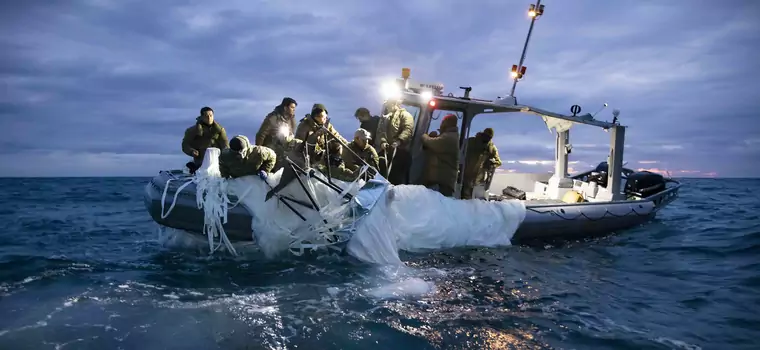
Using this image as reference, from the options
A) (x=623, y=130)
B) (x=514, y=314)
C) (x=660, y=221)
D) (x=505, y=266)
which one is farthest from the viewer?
(x=660, y=221)

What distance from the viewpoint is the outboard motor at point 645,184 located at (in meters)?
10.9

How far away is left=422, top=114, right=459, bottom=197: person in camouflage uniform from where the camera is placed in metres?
7.67

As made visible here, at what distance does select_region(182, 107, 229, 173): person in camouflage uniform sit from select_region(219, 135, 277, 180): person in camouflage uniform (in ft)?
3.78

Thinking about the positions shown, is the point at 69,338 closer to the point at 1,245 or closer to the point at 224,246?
the point at 224,246

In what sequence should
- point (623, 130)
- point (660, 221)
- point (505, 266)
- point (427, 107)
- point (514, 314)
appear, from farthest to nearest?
point (660, 221) < point (623, 130) < point (427, 107) < point (505, 266) < point (514, 314)

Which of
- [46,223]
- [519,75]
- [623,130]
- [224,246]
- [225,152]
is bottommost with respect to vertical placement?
[46,223]

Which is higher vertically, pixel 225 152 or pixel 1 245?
pixel 225 152

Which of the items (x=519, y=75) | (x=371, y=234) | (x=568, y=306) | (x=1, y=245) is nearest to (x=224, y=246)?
(x=371, y=234)

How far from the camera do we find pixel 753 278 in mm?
6395

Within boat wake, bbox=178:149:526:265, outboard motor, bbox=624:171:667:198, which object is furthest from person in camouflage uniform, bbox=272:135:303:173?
outboard motor, bbox=624:171:667:198

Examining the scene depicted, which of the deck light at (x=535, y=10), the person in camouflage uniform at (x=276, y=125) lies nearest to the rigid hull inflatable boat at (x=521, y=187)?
the deck light at (x=535, y=10)

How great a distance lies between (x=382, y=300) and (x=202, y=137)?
4165 mm

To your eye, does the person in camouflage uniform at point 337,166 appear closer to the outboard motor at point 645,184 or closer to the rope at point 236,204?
the rope at point 236,204

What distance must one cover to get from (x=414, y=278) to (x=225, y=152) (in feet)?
9.79
